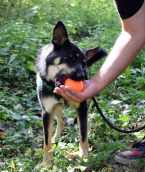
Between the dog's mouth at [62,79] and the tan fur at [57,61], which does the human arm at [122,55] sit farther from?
the tan fur at [57,61]

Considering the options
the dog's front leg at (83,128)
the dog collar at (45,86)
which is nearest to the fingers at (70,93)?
the dog collar at (45,86)

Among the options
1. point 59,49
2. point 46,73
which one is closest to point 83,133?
point 46,73

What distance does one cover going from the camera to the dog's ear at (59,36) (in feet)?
7.98

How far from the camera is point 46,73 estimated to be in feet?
8.38

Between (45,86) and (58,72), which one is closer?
(58,72)

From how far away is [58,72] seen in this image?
2.44m

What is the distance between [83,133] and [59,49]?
0.96 m

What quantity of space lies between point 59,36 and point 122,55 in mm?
875

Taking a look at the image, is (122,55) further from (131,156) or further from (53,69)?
(131,156)

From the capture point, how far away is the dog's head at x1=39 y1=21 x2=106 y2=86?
2.37 metres

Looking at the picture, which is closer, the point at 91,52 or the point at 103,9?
the point at 91,52

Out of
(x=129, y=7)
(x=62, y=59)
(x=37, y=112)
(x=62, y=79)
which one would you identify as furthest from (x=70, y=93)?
(x=37, y=112)

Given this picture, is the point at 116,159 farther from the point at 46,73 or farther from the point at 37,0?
the point at 37,0

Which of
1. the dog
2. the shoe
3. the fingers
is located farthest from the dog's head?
the shoe
